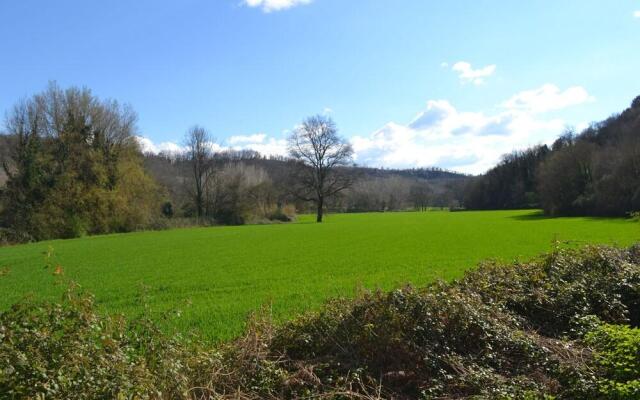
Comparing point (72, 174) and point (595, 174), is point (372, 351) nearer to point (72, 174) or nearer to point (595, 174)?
point (72, 174)

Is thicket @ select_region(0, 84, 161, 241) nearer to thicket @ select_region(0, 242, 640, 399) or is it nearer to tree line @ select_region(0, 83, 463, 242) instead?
tree line @ select_region(0, 83, 463, 242)

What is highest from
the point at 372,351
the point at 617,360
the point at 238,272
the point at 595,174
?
the point at 595,174

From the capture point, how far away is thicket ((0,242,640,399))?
363 centimetres

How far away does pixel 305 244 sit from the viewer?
3225cm

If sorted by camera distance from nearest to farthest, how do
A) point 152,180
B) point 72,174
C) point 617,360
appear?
point 617,360
point 72,174
point 152,180

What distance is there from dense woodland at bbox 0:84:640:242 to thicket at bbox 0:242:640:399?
46340mm

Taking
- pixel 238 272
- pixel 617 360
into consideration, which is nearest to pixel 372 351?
pixel 617 360

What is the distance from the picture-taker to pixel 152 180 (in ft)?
189

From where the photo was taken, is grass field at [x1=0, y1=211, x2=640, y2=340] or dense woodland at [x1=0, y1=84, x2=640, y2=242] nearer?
grass field at [x1=0, y1=211, x2=640, y2=340]

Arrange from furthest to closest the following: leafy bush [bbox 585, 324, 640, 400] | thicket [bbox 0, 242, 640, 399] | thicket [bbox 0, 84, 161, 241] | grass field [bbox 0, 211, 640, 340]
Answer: thicket [bbox 0, 84, 161, 241] < grass field [bbox 0, 211, 640, 340] < leafy bush [bbox 585, 324, 640, 400] < thicket [bbox 0, 242, 640, 399]

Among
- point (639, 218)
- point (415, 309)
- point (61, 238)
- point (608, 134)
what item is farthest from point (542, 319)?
point (608, 134)

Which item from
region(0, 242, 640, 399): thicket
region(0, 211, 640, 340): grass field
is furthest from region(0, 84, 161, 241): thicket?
region(0, 242, 640, 399): thicket

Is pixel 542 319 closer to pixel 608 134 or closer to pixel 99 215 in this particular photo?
pixel 99 215

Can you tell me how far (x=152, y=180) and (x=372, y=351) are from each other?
57.1 metres
